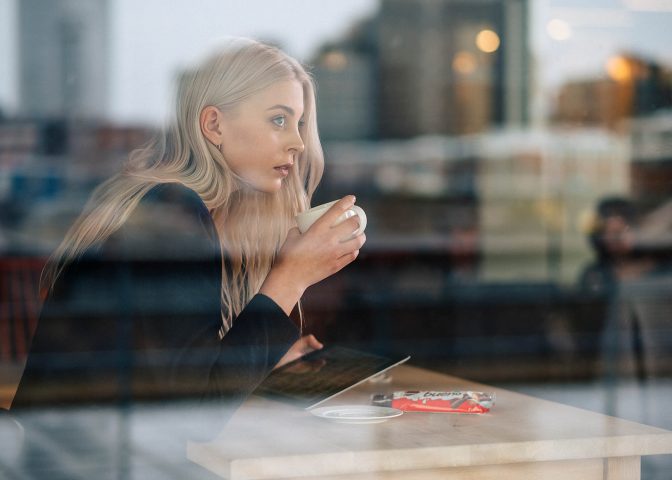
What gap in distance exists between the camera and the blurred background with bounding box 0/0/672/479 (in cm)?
471

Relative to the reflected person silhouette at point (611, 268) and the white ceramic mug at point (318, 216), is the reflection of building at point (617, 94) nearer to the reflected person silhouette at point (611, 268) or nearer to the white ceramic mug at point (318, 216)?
the reflected person silhouette at point (611, 268)

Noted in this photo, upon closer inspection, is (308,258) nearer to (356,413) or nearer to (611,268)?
(356,413)

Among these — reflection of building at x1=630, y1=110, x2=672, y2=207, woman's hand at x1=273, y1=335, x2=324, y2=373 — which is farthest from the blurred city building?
woman's hand at x1=273, y1=335, x2=324, y2=373

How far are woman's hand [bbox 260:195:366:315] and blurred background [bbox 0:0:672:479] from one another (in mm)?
2979

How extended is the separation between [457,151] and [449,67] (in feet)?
1.77

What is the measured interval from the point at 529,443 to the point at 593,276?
14.4ft

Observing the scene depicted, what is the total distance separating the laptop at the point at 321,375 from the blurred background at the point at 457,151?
115 inches

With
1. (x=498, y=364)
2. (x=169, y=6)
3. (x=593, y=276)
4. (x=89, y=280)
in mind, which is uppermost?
(x=169, y=6)

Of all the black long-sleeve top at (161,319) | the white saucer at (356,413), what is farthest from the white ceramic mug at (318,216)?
the white saucer at (356,413)

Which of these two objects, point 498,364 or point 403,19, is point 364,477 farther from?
point 403,19

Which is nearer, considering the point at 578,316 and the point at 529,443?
the point at 529,443

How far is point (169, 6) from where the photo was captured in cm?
454

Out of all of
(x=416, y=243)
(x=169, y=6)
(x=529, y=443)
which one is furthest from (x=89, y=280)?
(x=416, y=243)

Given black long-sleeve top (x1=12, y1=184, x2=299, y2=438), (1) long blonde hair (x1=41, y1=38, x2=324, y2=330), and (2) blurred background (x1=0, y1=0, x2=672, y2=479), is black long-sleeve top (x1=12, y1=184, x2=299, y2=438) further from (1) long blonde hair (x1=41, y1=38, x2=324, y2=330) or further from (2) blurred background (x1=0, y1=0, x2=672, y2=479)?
(2) blurred background (x1=0, y1=0, x2=672, y2=479)
